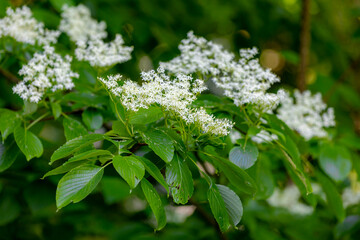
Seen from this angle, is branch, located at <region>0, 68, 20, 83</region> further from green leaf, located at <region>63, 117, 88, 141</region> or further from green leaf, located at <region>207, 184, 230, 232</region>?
green leaf, located at <region>207, 184, 230, 232</region>

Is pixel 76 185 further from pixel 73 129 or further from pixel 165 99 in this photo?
pixel 73 129

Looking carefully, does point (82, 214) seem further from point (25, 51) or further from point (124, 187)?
point (25, 51)

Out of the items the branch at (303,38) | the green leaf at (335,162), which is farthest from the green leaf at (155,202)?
the branch at (303,38)

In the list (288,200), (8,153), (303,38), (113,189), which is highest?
(303,38)

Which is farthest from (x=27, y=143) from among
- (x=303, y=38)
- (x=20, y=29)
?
(x=303, y=38)

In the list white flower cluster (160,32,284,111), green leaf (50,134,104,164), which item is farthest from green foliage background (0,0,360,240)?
white flower cluster (160,32,284,111)

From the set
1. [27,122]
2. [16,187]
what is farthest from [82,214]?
[27,122]
